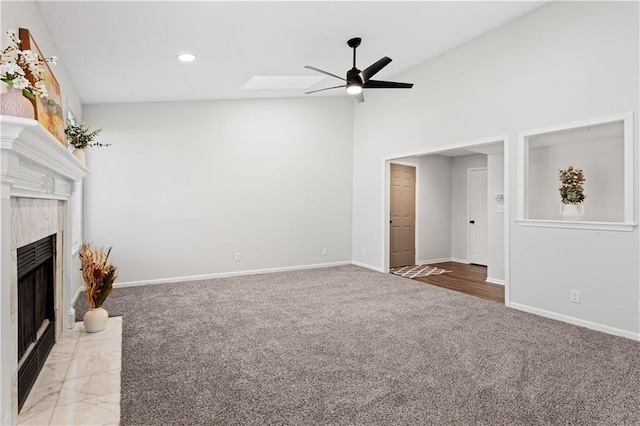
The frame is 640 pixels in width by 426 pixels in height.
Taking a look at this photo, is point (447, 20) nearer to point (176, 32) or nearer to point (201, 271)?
point (176, 32)

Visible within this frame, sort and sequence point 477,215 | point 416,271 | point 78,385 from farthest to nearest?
point 477,215
point 416,271
point 78,385

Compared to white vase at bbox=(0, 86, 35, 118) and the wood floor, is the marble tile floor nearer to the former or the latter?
white vase at bbox=(0, 86, 35, 118)

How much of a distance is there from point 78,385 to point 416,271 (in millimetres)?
5356

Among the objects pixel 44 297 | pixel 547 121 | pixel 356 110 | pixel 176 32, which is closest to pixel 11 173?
pixel 44 297

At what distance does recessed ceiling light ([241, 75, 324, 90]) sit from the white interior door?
3.90m

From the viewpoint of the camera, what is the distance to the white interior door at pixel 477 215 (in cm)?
733

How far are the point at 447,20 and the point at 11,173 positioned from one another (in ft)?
13.2

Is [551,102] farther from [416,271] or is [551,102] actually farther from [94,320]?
[94,320]

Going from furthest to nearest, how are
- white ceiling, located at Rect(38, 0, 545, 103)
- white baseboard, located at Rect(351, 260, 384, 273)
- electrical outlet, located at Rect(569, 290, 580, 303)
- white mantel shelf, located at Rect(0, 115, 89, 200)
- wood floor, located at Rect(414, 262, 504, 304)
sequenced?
1. white baseboard, located at Rect(351, 260, 384, 273)
2. wood floor, located at Rect(414, 262, 504, 304)
3. electrical outlet, located at Rect(569, 290, 580, 303)
4. white ceiling, located at Rect(38, 0, 545, 103)
5. white mantel shelf, located at Rect(0, 115, 89, 200)

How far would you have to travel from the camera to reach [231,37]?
11.7ft

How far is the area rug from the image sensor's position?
6308 mm

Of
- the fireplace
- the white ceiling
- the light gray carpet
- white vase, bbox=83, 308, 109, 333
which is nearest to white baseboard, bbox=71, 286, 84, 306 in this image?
the light gray carpet

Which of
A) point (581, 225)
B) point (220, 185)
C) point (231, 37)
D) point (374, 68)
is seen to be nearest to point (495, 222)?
point (581, 225)

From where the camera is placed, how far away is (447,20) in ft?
13.0
